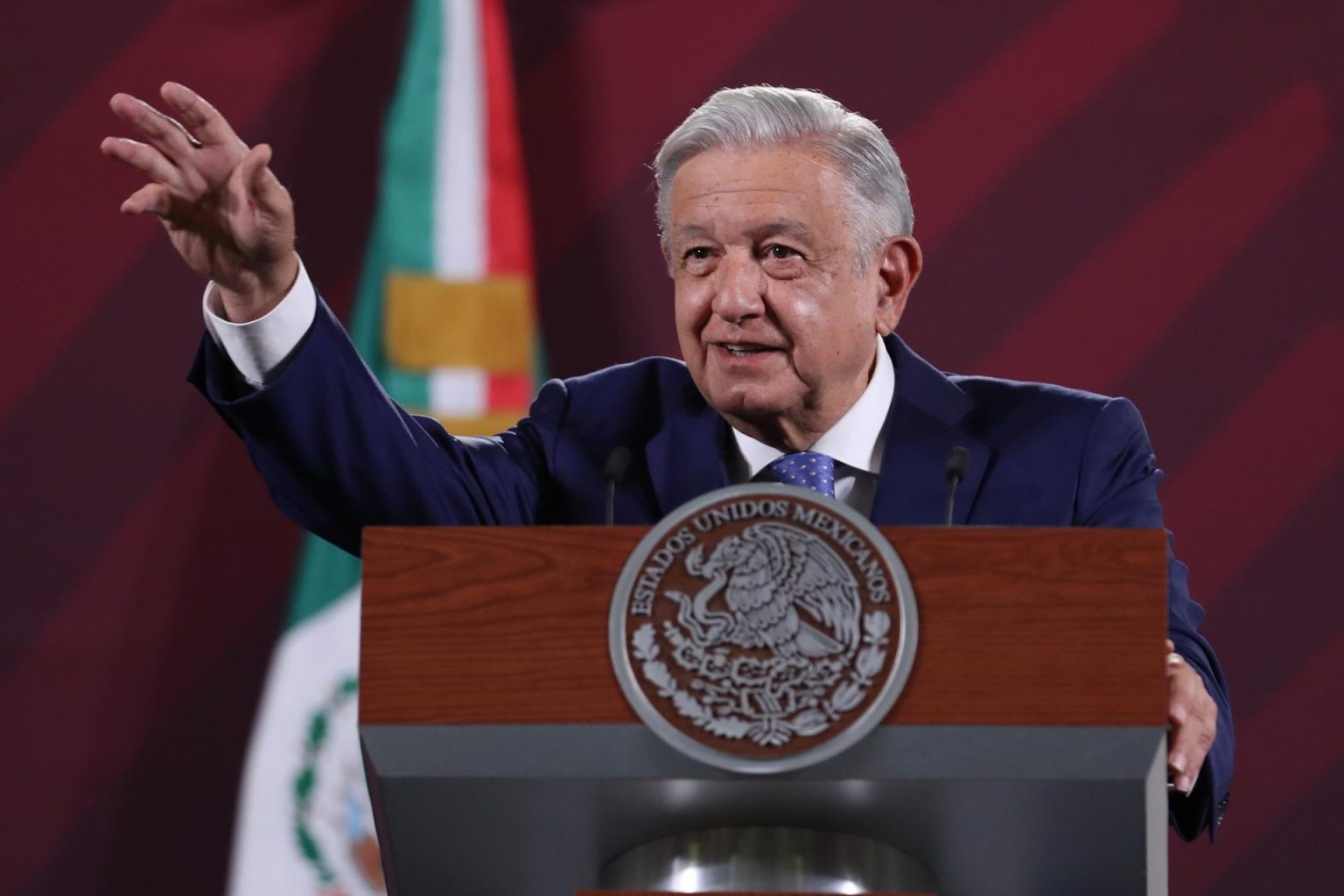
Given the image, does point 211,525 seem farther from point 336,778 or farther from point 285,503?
point 285,503

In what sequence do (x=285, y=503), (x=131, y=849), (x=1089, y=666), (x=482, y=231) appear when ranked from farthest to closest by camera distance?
(x=482, y=231) → (x=131, y=849) → (x=285, y=503) → (x=1089, y=666)

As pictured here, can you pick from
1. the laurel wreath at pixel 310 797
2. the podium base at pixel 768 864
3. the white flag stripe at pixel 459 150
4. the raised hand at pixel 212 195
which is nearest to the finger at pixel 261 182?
the raised hand at pixel 212 195

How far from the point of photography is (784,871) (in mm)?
1326

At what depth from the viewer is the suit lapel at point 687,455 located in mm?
2086

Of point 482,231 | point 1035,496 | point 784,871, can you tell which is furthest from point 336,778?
point 784,871

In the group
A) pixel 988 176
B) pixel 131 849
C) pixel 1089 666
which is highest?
pixel 988 176

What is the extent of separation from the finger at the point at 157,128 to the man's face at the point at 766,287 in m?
0.66

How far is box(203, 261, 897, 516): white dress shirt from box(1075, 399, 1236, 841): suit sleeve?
25 centimetres

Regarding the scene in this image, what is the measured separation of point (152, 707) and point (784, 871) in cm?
199

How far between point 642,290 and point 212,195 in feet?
5.24

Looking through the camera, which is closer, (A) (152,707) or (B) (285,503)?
(B) (285,503)

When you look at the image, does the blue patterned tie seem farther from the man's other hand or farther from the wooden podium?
the wooden podium

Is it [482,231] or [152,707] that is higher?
[482,231]

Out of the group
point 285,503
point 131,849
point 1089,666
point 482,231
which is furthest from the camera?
point 482,231
